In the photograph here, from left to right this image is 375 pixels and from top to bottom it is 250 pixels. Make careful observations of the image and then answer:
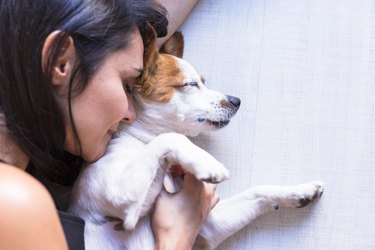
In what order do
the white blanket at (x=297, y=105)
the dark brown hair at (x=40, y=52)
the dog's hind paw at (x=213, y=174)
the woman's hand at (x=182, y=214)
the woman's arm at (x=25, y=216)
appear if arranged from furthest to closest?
the white blanket at (x=297, y=105), the woman's hand at (x=182, y=214), the dog's hind paw at (x=213, y=174), the dark brown hair at (x=40, y=52), the woman's arm at (x=25, y=216)

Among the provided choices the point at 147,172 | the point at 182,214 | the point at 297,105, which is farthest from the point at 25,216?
the point at 297,105

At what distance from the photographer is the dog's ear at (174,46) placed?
1579 mm

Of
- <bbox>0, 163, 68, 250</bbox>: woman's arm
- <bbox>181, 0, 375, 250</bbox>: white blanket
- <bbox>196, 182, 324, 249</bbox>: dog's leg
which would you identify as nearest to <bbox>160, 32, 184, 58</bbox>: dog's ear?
<bbox>181, 0, 375, 250</bbox>: white blanket

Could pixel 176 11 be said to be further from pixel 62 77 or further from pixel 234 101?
pixel 62 77

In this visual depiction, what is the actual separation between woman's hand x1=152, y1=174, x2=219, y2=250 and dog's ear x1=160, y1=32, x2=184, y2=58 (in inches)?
14.9

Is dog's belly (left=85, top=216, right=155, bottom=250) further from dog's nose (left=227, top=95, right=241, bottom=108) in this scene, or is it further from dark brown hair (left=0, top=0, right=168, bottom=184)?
dog's nose (left=227, top=95, right=241, bottom=108)

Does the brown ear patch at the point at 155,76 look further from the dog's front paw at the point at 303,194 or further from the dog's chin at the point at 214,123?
the dog's front paw at the point at 303,194

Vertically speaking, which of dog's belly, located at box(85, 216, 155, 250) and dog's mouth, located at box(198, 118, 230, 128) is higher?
dog's mouth, located at box(198, 118, 230, 128)

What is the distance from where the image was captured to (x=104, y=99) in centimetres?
120

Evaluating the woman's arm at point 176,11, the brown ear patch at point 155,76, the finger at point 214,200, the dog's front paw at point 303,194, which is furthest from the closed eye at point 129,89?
the dog's front paw at point 303,194

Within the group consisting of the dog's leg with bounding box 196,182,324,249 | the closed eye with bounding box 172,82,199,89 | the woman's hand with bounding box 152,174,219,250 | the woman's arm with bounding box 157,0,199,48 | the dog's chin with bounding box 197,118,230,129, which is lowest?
the dog's leg with bounding box 196,182,324,249

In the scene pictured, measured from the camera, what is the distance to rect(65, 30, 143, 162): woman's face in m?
1.19

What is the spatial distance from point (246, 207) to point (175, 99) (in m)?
0.36

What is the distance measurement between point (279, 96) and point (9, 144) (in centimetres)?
82
